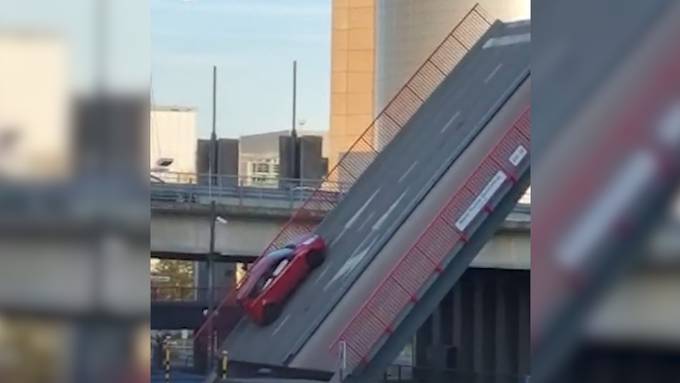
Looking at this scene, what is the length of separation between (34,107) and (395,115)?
49.8 ft

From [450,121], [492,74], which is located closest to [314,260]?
[450,121]

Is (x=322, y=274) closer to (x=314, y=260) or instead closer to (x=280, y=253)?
(x=314, y=260)

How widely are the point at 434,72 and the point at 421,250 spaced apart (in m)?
4.30

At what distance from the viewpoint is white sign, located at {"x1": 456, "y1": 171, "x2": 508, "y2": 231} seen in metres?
13.4

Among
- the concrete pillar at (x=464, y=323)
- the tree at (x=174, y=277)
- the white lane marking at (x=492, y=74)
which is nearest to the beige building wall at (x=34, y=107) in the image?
the white lane marking at (x=492, y=74)

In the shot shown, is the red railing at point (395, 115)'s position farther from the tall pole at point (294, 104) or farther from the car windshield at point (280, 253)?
the tall pole at point (294, 104)

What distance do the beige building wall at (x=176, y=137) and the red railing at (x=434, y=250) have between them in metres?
9.92

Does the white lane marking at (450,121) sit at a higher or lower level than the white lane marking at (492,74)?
lower

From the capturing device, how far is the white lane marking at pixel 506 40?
1502 cm

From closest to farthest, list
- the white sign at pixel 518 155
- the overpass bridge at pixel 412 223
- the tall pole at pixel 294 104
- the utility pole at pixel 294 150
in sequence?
the white sign at pixel 518 155, the overpass bridge at pixel 412 223, the utility pole at pixel 294 150, the tall pole at pixel 294 104

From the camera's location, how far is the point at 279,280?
51.2ft

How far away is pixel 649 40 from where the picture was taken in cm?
170

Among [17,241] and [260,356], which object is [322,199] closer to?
[260,356]

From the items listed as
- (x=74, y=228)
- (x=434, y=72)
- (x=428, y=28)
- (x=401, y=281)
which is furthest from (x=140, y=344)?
(x=428, y=28)
